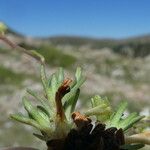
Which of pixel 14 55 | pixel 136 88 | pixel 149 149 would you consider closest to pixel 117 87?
pixel 136 88

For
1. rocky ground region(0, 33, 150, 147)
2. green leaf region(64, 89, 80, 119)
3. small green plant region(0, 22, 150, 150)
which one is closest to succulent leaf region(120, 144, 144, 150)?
small green plant region(0, 22, 150, 150)

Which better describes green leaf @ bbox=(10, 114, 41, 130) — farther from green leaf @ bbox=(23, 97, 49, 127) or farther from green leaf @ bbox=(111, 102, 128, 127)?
green leaf @ bbox=(111, 102, 128, 127)

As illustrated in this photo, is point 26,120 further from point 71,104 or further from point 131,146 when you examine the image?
point 131,146

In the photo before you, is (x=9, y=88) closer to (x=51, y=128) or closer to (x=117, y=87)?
(x=117, y=87)

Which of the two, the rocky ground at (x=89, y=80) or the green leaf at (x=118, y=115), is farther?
the rocky ground at (x=89, y=80)

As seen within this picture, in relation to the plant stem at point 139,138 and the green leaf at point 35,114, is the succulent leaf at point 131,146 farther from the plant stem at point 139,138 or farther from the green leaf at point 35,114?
the green leaf at point 35,114

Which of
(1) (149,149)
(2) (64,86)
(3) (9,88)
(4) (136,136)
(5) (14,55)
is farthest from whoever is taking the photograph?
(5) (14,55)

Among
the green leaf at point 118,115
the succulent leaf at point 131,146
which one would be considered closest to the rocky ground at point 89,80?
the green leaf at point 118,115

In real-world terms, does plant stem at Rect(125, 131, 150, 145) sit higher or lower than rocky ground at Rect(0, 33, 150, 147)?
lower
